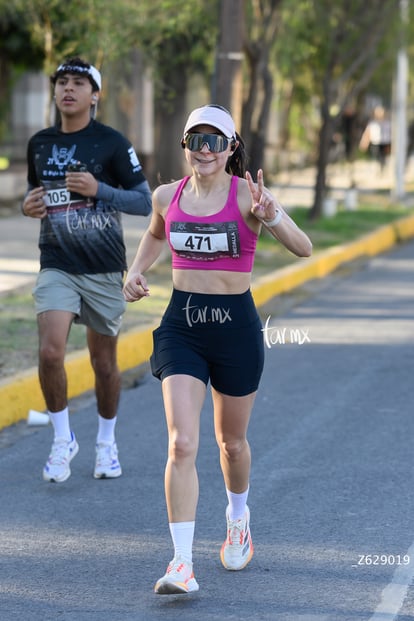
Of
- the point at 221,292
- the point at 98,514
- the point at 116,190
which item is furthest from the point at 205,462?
the point at 221,292

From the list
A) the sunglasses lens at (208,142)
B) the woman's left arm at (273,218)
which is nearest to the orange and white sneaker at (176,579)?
the woman's left arm at (273,218)

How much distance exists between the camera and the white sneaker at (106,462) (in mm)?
6695

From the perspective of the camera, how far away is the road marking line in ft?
Result: 15.3

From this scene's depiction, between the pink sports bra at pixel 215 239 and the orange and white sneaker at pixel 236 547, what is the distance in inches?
41.4

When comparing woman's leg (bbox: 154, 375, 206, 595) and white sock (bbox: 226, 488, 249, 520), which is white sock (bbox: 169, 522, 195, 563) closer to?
woman's leg (bbox: 154, 375, 206, 595)

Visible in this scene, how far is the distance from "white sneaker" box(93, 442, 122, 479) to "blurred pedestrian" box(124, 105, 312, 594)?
1.57m

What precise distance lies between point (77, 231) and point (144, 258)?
1.26 meters

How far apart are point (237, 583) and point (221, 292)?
1156 millimetres

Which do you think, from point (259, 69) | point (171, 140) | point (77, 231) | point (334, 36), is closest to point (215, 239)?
point (77, 231)

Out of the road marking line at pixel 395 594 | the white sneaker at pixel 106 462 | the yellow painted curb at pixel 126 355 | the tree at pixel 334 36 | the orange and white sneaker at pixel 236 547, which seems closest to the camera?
the road marking line at pixel 395 594

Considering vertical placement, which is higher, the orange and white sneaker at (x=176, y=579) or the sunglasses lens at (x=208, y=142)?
the sunglasses lens at (x=208, y=142)

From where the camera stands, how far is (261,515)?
238 inches

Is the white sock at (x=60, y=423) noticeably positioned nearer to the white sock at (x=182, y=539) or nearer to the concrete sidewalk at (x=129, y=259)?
the concrete sidewalk at (x=129, y=259)

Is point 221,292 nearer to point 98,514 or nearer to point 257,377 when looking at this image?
point 257,377
